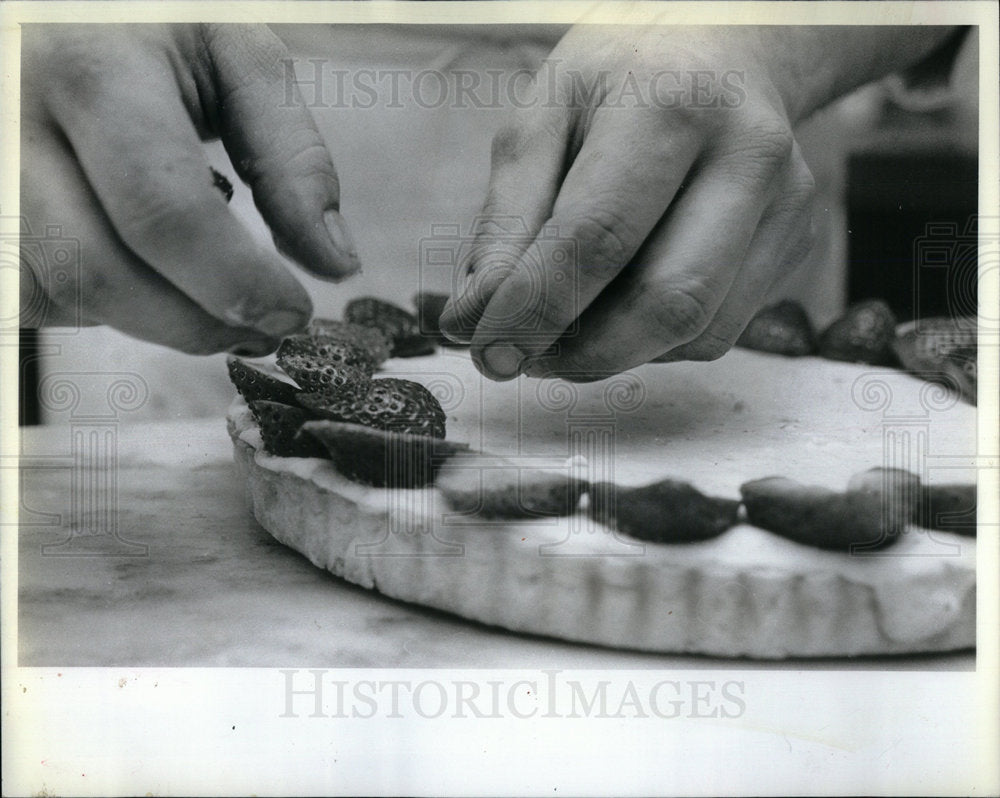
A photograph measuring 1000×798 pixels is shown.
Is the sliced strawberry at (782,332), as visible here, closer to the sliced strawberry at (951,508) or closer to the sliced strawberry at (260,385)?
the sliced strawberry at (951,508)

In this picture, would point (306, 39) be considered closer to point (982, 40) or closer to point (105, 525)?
point (105, 525)

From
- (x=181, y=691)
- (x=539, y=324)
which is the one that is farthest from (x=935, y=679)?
(x=181, y=691)

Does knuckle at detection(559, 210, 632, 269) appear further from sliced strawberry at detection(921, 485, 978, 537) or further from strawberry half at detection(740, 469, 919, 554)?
sliced strawberry at detection(921, 485, 978, 537)

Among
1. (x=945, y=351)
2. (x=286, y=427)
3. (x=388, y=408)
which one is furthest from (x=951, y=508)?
(x=286, y=427)

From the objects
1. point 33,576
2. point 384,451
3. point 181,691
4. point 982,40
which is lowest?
point 181,691

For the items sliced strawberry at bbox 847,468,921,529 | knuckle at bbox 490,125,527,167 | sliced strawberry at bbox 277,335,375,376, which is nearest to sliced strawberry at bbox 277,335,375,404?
sliced strawberry at bbox 277,335,375,376

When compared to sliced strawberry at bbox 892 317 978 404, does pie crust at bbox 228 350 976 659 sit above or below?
below
